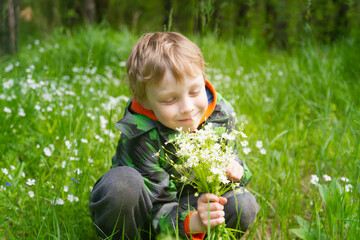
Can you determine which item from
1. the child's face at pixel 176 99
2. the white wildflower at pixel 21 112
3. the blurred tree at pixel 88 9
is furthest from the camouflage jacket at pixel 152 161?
the blurred tree at pixel 88 9

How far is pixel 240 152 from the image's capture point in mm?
2604

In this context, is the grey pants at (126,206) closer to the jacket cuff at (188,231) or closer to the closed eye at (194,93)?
the jacket cuff at (188,231)

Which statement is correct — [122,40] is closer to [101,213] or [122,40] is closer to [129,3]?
[101,213]

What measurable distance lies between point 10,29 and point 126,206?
3800 mm

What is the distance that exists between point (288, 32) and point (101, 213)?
6446 mm

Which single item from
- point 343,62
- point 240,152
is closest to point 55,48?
point 240,152

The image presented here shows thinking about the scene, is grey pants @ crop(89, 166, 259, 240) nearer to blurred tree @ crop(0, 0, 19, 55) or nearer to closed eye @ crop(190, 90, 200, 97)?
closed eye @ crop(190, 90, 200, 97)

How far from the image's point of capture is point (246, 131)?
222cm

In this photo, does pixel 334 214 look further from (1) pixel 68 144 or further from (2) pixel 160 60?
(1) pixel 68 144

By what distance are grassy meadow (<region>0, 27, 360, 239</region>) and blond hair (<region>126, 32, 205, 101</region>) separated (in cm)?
62

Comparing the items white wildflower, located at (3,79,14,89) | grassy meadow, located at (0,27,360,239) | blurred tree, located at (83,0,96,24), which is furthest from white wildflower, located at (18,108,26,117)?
blurred tree, located at (83,0,96,24)

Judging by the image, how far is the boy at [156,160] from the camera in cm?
167

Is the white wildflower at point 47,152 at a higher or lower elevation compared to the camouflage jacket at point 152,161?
lower

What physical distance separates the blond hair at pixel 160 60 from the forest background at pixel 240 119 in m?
0.50
